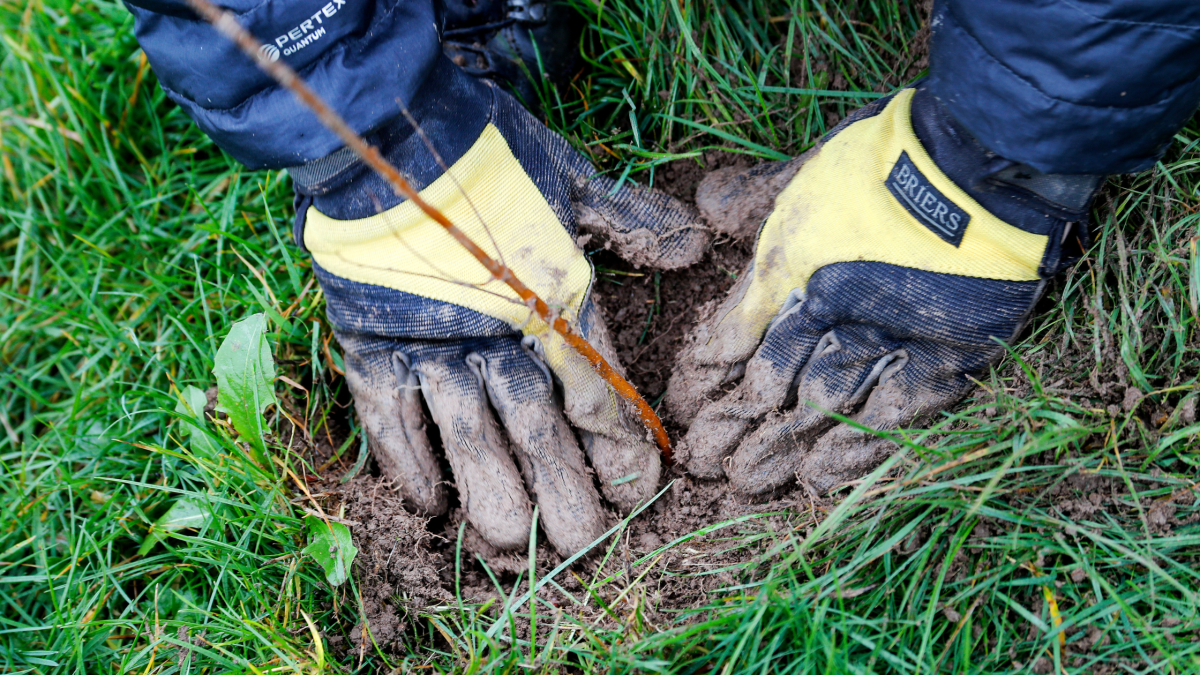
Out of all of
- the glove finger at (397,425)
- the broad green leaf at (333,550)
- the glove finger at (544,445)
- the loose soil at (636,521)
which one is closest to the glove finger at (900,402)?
the loose soil at (636,521)

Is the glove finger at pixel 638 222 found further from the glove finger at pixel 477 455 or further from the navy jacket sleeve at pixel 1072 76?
the navy jacket sleeve at pixel 1072 76

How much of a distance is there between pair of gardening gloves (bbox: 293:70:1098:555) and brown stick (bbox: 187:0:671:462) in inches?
5.1

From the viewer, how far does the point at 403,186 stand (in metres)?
0.96

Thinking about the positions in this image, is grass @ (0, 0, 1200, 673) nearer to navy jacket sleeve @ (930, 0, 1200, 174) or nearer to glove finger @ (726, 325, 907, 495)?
glove finger @ (726, 325, 907, 495)

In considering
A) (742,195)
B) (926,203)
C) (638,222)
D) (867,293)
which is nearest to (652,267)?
(638,222)

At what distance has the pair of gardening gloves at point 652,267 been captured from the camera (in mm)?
1424

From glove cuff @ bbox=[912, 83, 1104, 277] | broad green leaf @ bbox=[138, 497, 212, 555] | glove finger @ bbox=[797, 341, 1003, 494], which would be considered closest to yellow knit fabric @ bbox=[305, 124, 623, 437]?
glove finger @ bbox=[797, 341, 1003, 494]

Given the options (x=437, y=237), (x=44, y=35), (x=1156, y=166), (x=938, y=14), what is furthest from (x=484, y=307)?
(x=44, y=35)

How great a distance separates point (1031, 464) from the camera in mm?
1282

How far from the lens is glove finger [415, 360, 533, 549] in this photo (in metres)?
1.56

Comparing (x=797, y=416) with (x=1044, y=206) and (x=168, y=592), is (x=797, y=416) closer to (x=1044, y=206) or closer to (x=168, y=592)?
(x=1044, y=206)

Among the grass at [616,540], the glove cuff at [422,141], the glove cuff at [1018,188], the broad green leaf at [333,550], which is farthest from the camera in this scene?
the glove cuff at [422,141]

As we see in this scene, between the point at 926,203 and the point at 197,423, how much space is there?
1544mm

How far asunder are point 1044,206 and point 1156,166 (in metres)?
0.22
